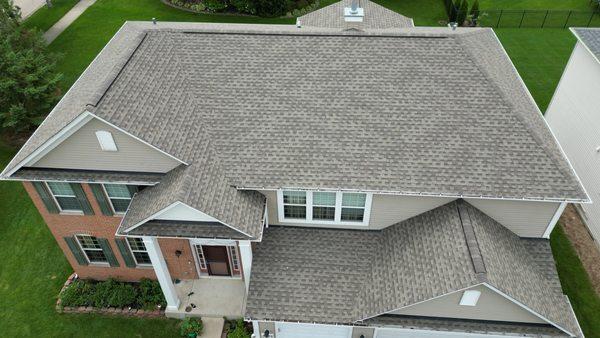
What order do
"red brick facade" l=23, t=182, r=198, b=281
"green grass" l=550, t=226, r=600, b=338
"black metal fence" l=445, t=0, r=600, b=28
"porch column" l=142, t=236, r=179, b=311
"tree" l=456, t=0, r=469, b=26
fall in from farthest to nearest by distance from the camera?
"black metal fence" l=445, t=0, r=600, b=28, "tree" l=456, t=0, r=469, b=26, "green grass" l=550, t=226, r=600, b=338, "red brick facade" l=23, t=182, r=198, b=281, "porch column" l=142, t=236, r=179, b=311

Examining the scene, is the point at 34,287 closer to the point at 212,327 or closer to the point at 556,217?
the point at 212,327

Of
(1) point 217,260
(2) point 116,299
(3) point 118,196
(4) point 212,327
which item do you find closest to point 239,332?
(4) point 212,327

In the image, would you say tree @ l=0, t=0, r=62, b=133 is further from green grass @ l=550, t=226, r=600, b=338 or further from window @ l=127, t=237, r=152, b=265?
green grass @ l=550, t=226, r=600, b=338

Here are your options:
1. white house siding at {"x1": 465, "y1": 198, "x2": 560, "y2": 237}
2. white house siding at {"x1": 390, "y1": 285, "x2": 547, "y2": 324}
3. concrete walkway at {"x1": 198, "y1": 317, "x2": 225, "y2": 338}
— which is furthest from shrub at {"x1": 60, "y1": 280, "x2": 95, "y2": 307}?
white house siding at {"x1": 465, "y1": 198, "x2": 560, "y2": 237}

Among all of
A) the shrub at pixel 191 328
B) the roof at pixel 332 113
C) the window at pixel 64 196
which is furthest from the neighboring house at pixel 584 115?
the window at pixel 64 196

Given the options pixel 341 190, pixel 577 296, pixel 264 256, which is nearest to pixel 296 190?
pixel 341 190

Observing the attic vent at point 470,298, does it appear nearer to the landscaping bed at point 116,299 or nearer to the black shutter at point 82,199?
the landscaping bed at point 116,299

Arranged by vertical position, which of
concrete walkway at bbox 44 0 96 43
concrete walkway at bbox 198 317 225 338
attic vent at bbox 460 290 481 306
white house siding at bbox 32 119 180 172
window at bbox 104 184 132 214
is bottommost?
concrete walkway at bbox 198 317 225 338
